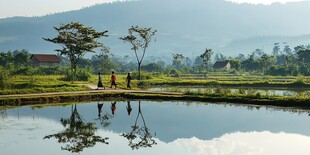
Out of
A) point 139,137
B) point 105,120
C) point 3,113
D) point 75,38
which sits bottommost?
point 139,137

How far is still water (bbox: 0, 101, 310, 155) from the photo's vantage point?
15.0 m

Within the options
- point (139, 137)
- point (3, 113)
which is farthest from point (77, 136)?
point (3, 113)

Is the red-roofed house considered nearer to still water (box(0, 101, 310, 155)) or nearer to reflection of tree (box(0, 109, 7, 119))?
still water (box(0, 101, 310, 155))

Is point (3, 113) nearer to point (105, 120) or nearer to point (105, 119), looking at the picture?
point (105, 119)

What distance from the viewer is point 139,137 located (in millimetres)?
17484

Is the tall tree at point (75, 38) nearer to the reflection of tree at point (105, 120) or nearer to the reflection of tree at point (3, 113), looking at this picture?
the reflection of tree at point (3, 113)

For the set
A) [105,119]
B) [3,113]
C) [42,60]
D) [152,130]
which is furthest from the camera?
[42,60]

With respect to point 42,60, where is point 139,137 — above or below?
below

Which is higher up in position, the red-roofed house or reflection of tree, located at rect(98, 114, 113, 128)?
the red-roofed house

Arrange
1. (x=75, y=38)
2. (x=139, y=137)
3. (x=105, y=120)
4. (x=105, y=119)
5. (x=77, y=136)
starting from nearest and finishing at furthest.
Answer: (x=77, y=136) → (x=139, y=137) → (x=105, y=120) → (x=105, y=119) → (x=75, y=38)

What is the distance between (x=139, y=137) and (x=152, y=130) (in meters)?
1.49

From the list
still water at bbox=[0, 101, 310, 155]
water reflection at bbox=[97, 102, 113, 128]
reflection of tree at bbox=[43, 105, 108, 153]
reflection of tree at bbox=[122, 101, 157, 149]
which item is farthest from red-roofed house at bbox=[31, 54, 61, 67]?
reflection of tree at bbox=[122, 101, 157, 149]

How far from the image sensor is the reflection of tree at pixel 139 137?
16.1m

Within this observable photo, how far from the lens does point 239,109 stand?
25953 mm
